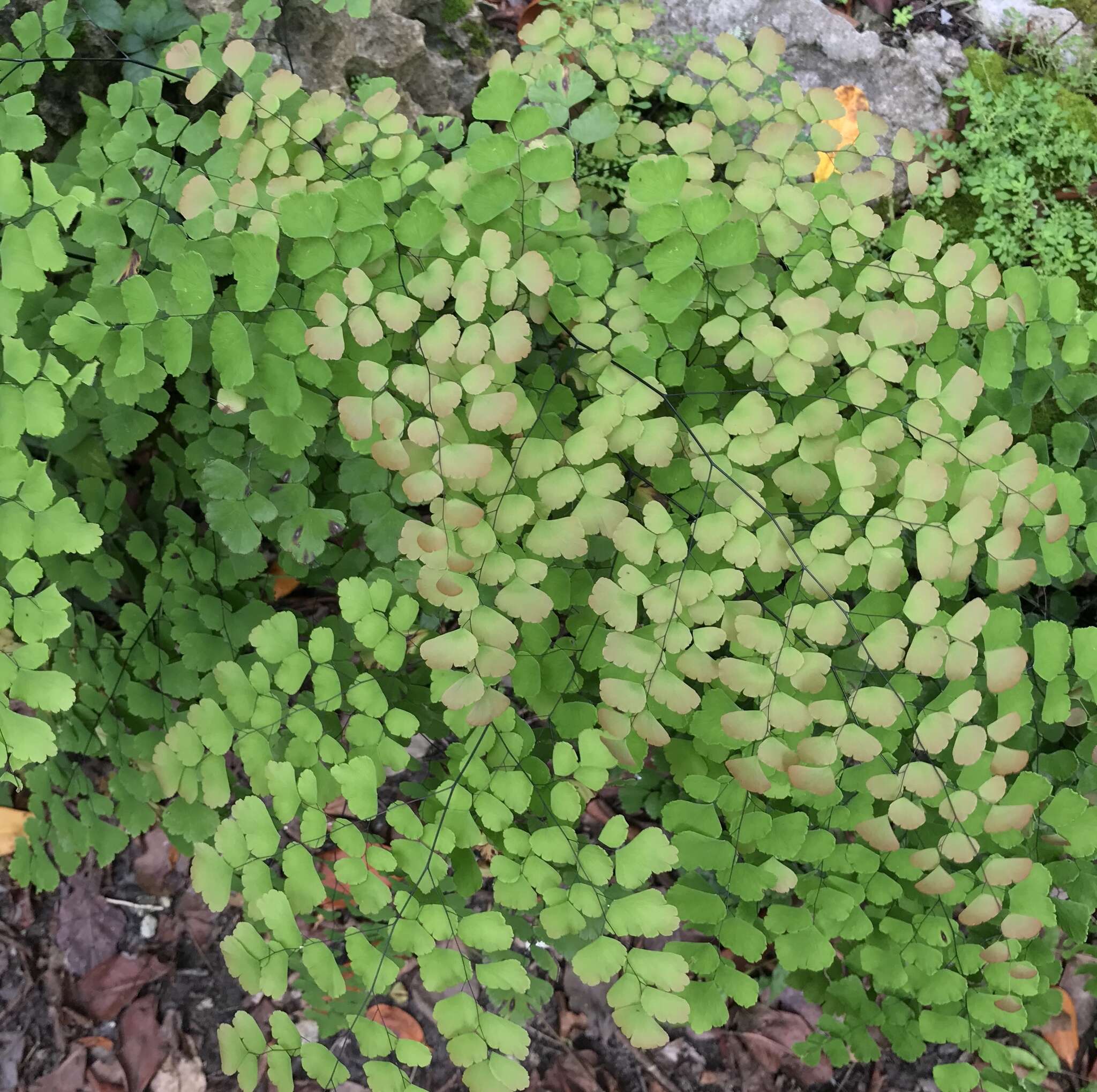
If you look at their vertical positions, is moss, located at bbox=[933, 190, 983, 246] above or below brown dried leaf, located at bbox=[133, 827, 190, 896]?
above

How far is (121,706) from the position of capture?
5.25 feet

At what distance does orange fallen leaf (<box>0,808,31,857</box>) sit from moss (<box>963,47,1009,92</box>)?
3015 millimetres

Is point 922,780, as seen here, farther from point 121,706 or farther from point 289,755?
point 121,706

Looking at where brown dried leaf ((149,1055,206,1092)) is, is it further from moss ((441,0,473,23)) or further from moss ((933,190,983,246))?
moss ((933,190,983,246))

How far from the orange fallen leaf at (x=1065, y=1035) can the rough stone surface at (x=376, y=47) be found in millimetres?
2574

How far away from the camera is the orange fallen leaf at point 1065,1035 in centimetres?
192

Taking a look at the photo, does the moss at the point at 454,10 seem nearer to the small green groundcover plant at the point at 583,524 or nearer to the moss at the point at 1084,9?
the small green groundcover plant at the point at 583,524

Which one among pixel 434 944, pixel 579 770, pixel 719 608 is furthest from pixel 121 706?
pixel 719 608

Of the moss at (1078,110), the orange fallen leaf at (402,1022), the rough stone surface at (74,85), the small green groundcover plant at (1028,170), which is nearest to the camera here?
the rough stone surface at (74,85)

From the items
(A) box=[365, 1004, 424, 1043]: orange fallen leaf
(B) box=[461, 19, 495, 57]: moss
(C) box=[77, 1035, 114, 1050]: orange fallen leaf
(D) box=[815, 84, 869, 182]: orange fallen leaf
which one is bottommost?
(C) box=[77, 1035, 114, 1050]: orange fallen leaf

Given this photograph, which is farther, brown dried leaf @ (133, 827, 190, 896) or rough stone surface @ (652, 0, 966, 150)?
brown dried leaf @ (133, 827, 190, 896)

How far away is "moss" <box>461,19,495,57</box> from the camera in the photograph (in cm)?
189

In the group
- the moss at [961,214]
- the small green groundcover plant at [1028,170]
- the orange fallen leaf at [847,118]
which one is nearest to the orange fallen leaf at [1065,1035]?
the small green groundcover plant at [1028,170]

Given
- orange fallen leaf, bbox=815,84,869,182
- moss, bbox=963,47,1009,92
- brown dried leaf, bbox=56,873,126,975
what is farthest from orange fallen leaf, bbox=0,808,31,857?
moss, bbox=963,47,1009,92
